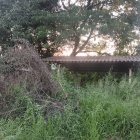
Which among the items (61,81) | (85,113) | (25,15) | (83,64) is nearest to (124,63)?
(83,64)

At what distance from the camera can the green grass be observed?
5739mm

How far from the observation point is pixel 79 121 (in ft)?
20.4

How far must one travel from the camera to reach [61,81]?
7414 mm

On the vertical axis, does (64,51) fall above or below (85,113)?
above

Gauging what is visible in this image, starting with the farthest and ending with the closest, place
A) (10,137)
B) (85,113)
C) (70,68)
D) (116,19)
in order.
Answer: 1. (116,19)
2. (70,68)
3. (85,113)
4. (10,137)

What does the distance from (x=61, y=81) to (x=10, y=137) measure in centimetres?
240

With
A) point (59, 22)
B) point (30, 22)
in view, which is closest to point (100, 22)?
point (59, 22)

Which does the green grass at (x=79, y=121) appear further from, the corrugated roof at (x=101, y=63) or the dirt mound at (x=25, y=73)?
the corrugated roof at (x=101, y=63)

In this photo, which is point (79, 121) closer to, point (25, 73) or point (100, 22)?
point (25, 73)

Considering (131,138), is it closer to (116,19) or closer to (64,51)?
(116,19)

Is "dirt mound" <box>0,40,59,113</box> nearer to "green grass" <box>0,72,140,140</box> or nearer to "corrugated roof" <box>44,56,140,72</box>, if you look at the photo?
"green grass" <box>0,72,140,140</box>

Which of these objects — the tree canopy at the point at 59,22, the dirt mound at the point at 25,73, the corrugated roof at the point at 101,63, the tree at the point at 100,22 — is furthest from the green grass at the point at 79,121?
the tree at the point at 100,22

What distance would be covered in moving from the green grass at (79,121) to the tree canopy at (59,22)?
10299mm

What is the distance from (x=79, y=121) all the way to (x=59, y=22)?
11.7 metres
